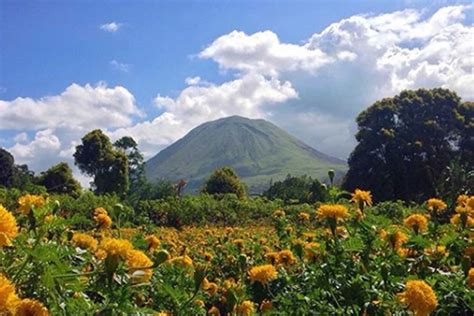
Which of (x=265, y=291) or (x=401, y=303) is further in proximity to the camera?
(x=265, y=291)

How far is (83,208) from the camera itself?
39.0 ft

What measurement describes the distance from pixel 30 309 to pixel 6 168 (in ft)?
127

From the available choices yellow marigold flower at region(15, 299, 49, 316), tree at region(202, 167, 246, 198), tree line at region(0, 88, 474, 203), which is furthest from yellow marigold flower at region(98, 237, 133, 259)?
tree at region(202, 167, 246, 198)

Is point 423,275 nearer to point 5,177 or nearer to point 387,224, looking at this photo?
point 387,224

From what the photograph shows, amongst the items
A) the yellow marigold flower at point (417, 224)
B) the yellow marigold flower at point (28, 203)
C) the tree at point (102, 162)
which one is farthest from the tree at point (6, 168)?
the yellow marigold flower at point (28, 203)

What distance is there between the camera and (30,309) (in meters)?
1.19

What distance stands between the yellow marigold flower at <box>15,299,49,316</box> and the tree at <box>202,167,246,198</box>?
79.5 ft

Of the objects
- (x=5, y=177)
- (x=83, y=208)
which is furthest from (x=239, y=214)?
(x=5, y=177)

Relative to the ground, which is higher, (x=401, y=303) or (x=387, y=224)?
(x=387, y=224)

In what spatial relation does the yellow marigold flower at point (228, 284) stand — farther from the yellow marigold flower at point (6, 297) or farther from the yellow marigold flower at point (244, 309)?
the yellow marigold flower at point (6, 297)

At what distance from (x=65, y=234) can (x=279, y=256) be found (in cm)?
142

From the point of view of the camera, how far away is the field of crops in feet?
4.30

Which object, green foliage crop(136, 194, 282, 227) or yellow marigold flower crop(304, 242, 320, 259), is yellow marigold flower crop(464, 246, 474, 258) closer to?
yellow marigold flower crop(304, 242, 320, 259)

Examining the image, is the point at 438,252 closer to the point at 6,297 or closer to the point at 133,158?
the point at 6,297
